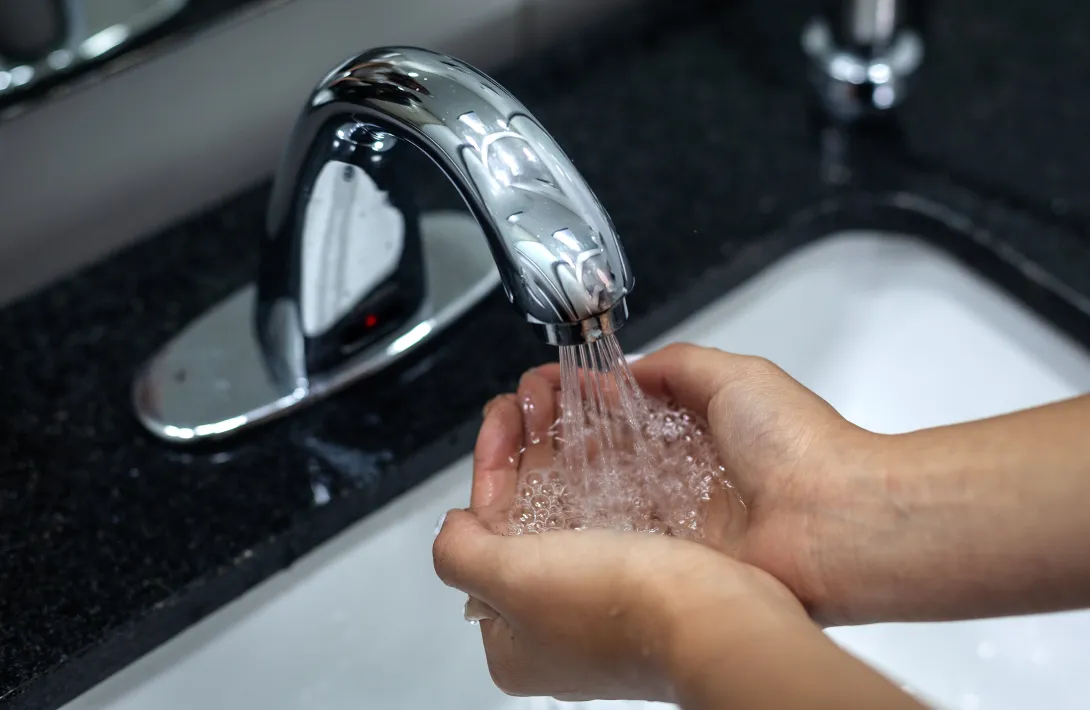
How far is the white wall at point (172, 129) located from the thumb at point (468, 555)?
312mm

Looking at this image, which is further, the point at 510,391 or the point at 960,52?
the point at 960,52

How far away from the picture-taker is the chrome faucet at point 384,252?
352 millimetres

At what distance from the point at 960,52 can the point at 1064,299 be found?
0.24 meters

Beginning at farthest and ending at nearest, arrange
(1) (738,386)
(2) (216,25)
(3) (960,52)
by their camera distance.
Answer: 1. (3) (960,52)
2. (2) (216,25)
3. (1) (738,386)

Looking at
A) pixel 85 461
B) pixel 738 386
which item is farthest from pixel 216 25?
pixel 738 386

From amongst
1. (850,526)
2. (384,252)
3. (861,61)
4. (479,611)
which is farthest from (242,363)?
(861,61)

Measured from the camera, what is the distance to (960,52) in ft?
2.42

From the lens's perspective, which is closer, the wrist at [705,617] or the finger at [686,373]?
the wrist at [705,617]

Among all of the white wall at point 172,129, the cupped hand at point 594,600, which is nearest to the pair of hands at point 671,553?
the cupped hand at point 594,600

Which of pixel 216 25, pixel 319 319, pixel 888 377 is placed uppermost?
pixel 216 25

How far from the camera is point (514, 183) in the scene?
0.35 meters

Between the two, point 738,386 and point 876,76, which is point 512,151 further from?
point 876,76

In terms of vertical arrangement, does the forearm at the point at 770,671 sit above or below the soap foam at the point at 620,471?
above

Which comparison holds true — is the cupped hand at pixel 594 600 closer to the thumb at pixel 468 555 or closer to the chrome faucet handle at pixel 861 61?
the thumb at pixel 468 555
